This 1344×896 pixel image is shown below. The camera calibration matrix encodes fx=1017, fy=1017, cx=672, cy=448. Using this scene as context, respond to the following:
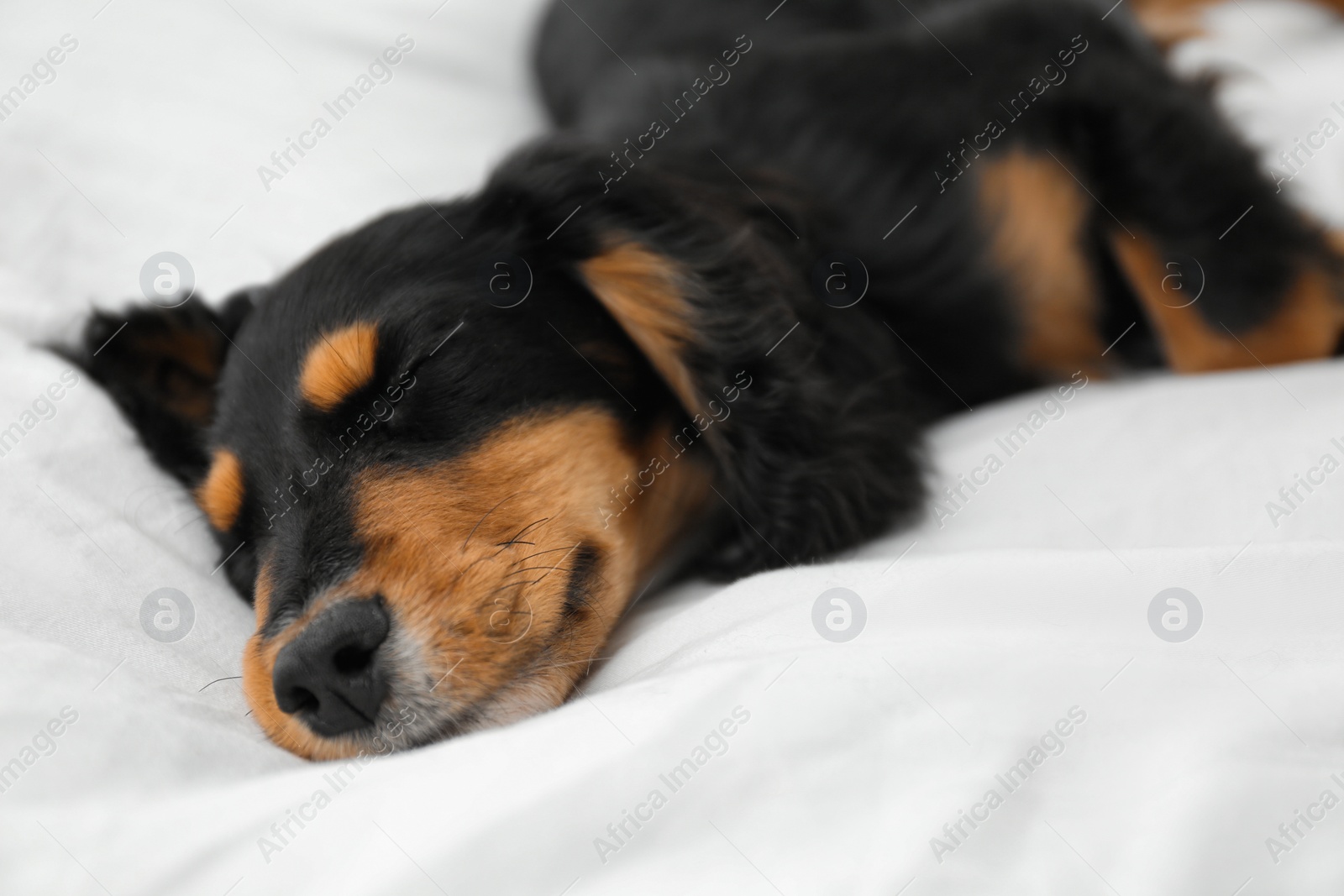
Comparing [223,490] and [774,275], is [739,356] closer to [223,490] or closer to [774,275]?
[774,275]

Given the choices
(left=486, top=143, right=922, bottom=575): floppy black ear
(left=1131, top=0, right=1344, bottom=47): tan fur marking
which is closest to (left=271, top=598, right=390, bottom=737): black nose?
(left=486, top=143, right=922, bottom=575): floppy black ear

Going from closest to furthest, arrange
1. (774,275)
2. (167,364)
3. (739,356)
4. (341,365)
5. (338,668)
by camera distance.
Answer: (338,668), (341,365), (739,356), (774,275), (167,364)

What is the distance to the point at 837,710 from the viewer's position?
1.13 metres

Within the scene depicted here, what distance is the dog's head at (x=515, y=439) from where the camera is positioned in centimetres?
149

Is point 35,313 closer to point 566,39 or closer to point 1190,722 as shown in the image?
point 566,39

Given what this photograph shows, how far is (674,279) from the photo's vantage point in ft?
6.13

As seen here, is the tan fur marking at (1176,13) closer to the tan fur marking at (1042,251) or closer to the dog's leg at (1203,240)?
the dog's leg at (1203,240)

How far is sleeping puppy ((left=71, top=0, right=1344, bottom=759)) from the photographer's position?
155cm

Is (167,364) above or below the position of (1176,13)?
below

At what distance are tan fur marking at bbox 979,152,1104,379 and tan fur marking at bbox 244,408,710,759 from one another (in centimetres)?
104

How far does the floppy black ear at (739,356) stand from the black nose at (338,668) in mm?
716

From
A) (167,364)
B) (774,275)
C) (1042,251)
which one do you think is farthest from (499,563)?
(1042,251)

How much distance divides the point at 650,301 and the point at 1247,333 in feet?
4.54

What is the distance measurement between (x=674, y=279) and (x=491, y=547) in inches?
24.3
